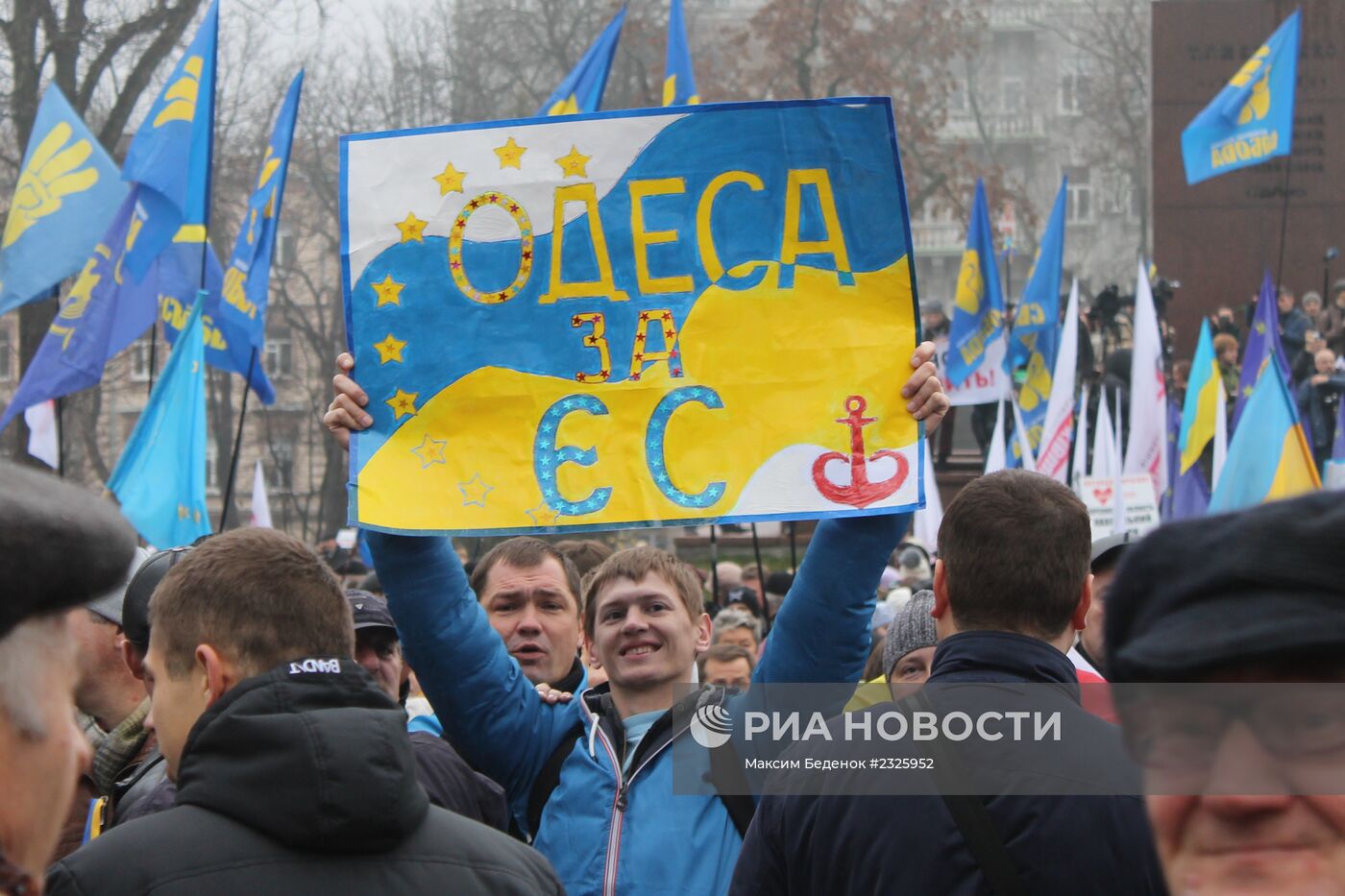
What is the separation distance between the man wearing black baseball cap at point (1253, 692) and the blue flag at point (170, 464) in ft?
24.3

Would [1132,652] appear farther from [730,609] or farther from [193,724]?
[730,609]

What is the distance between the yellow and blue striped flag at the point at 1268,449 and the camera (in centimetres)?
953

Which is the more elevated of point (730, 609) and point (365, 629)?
point (365, 629)

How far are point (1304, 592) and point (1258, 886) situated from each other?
0.26 meters

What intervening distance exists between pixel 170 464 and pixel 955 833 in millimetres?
6857

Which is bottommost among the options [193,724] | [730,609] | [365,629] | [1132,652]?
[730,609]

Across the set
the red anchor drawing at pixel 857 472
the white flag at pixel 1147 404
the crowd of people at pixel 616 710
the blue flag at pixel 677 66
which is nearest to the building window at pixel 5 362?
the blue flag at pixel 677 66

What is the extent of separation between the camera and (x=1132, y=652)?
167 centimetres

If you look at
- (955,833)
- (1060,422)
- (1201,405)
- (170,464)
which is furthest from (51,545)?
(1201,405)

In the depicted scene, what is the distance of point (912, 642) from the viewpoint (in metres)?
4.59

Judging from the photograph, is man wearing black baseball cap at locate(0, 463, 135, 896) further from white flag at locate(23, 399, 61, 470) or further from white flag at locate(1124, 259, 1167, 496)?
white flag at locate(1124, 259, 1167, 496)

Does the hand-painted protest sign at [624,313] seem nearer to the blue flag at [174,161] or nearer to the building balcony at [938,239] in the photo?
the blue flag at [174,161]

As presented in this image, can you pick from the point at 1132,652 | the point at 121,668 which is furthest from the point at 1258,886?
the point at 121,668

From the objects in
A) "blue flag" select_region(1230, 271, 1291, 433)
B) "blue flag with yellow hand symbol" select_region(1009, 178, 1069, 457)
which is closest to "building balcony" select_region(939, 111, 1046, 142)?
"blue flag with yellow hand symbol" select_region(1009, 178, 1069, 457)
